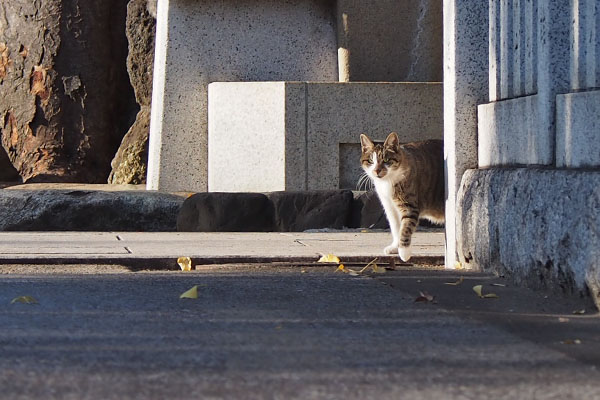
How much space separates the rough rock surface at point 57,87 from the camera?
12289 mm

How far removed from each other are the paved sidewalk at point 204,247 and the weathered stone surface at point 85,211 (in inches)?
37.9

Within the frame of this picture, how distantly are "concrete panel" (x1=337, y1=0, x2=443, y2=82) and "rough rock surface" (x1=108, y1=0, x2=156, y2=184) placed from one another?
2808 millimetres

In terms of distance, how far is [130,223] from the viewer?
9.19 m

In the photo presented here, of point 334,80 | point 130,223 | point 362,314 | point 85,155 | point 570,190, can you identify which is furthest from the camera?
point 85,155

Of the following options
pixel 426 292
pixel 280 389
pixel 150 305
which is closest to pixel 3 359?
pixel 280 389

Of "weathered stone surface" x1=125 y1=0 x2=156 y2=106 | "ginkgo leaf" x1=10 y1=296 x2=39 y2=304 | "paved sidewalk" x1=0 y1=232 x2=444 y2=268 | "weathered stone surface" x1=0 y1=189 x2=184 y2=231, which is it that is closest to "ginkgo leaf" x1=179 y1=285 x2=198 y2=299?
"ginkgo leaf" x1=10 y1=296 x2=39 y2=304

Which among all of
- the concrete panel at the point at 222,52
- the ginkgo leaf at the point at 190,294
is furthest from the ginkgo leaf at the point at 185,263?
the concrete panel at the point at 222,52

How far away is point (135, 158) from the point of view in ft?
37.9

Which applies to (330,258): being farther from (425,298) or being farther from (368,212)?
(368,212)

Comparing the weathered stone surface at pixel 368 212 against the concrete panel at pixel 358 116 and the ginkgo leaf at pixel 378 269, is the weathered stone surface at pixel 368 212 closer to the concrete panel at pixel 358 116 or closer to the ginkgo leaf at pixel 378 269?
the concrete panel at pixel 358 116

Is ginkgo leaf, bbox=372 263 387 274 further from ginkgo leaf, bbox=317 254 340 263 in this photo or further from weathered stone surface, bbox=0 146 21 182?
weathered stone surface, bbox=0 146 21 182

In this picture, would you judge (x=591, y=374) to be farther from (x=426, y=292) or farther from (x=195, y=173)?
(x=195, y=173)

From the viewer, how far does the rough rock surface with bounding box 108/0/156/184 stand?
1155 cm

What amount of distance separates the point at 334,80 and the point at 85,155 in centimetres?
400
